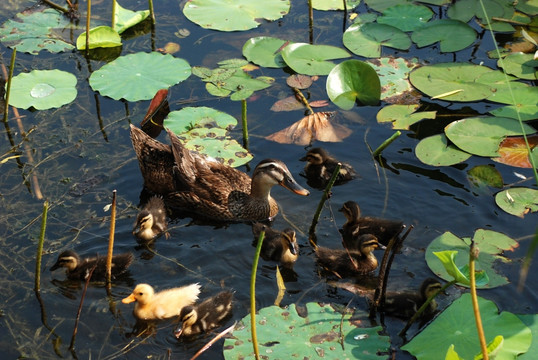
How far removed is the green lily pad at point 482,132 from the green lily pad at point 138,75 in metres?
3.07

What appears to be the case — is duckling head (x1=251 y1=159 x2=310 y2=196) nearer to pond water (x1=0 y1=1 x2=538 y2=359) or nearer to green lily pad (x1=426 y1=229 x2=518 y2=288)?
pond water (x1=0 y1=1 x2=538 y2=359)

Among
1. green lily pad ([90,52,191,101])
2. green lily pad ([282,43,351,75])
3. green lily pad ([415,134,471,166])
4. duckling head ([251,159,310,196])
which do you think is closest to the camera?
duckling head ([251,159,310,196])

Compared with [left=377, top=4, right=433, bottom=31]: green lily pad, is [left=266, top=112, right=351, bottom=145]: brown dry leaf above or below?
below

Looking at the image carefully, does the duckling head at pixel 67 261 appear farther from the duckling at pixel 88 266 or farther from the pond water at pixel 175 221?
the pond water at pixel 175 221

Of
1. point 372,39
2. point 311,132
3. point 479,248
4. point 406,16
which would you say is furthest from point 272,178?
point 406,16

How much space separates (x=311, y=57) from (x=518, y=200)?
3103mm

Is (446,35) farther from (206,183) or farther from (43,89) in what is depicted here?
(43,89)

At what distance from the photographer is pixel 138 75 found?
27.0 ft

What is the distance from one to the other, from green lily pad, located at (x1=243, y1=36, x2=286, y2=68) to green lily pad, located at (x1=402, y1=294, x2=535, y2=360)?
14.0ft

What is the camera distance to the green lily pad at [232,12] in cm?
920

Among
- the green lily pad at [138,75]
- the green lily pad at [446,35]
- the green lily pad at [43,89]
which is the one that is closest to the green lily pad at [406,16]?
the green lily pad at [446,35]

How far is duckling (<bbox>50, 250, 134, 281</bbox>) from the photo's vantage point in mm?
5906

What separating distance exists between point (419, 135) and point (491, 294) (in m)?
2.31

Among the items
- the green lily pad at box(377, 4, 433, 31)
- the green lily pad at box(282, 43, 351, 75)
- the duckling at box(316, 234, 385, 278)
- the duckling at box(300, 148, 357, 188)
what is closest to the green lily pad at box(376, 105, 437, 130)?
the duckling at box(300, 148, 357, 188)
